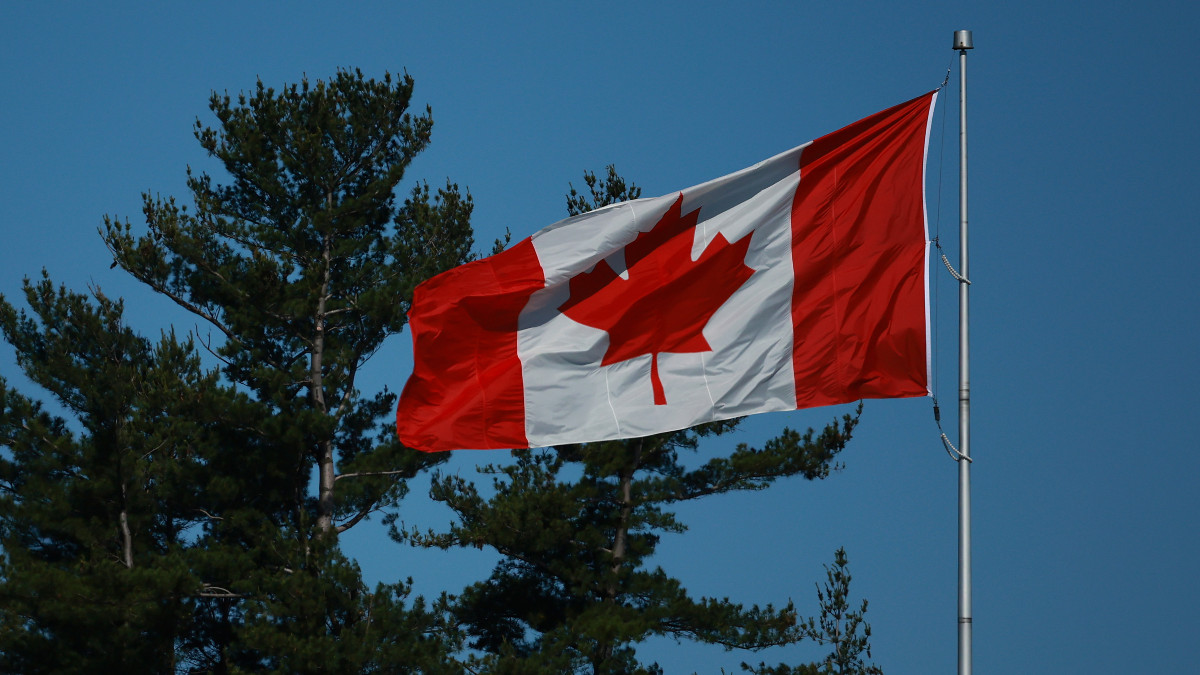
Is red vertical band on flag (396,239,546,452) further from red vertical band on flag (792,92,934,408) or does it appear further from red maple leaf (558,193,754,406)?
red vertical band on flag (792,92,934,408)

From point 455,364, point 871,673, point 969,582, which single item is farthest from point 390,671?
point 969,582

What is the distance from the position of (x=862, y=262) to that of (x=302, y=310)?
16984 mm

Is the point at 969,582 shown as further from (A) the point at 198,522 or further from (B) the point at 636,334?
(A) the point at 198,522

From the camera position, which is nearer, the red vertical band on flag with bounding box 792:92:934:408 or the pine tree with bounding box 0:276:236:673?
the red vertical band on flag with bounding box 792:92:934:408

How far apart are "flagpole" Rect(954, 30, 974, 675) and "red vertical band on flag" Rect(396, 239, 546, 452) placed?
3374mm

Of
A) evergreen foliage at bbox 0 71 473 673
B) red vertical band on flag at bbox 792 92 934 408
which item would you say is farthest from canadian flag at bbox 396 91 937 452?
evergreen foliage at bbox 0 71 473 673

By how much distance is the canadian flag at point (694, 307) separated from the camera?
446 inches

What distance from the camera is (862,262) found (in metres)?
11.4

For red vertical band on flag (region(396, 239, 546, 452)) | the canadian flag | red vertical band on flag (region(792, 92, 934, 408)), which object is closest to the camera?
red vertical band on flag (region(792, 92, 934, 408))

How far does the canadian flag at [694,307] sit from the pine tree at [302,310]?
12.0m

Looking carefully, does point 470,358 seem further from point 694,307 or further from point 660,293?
point 694,307

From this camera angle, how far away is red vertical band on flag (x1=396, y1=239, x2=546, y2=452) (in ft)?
39.7

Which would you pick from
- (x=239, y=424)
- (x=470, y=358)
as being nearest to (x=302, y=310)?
(x=239, y=424)

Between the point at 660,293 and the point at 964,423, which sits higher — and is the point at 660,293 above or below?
above
